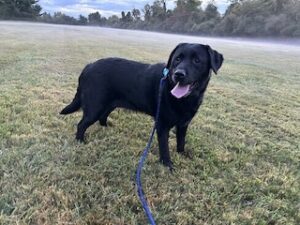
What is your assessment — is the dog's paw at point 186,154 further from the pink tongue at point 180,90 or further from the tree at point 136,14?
the tree at point 136,14

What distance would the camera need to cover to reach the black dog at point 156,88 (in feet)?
9.91

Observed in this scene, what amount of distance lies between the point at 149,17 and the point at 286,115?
57.8 m

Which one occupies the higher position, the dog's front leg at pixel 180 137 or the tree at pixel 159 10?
the dog's front leg at pixel 180 137

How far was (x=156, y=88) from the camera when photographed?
332 cm

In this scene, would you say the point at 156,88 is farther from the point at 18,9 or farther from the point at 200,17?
the point at 18,9

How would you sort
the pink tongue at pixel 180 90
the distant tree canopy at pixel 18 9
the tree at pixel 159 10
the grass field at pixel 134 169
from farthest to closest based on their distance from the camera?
1. the tree at pixel 159 10
2. the distant tree canopy at pixel 18 9
3. the pink tongue at pixel 180 90
4. the grass field at pixel 134 169

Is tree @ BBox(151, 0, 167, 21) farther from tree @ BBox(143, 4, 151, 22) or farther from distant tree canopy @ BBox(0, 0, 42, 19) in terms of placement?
distant tree canopy @ BBox(0, 0, 42, 19)

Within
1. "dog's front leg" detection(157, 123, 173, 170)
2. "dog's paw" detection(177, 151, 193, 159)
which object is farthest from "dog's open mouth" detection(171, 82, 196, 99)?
"dog's paw" detection(177, 151, 193, 159)

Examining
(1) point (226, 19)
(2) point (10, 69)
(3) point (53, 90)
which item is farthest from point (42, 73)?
(1) point (226, 19)

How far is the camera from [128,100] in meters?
3.55

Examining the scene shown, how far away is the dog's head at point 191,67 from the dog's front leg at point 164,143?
0.40 meters

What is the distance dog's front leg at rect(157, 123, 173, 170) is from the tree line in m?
34.3

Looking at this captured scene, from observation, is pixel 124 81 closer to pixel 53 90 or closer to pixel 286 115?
pixel 53 90

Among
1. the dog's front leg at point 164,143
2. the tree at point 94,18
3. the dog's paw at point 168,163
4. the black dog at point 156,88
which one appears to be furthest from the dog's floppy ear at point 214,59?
the tree at point 94,18
